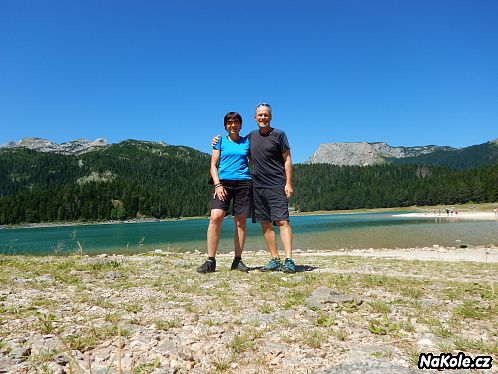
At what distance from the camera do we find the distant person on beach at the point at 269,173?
7.65 meters

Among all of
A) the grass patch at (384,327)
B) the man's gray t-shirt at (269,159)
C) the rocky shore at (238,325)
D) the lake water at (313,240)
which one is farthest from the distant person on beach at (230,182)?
the lake water at (313,240)

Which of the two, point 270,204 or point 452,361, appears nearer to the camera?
point 452,361

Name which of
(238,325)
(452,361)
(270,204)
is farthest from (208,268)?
(452,361)

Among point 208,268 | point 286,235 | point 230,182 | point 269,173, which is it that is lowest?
point 208,268

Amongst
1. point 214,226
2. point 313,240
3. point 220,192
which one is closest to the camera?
point 220,192

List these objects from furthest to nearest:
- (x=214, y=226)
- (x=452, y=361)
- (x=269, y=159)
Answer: (x=269, y=159) → (x=214, y=226) → (x=452, y=361)

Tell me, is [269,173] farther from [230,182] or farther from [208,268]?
[208,268]

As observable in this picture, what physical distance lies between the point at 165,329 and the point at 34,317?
5.63ft

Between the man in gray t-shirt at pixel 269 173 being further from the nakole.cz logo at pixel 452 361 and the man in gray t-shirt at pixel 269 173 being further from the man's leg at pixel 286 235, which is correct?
the nakole.cz logo at pixel 452 361

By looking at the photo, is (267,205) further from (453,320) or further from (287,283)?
(453,320)

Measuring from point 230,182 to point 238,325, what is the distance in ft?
13.2

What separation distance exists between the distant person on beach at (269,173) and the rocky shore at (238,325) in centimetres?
175

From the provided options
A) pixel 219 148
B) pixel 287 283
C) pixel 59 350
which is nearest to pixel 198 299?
pixel 287 283

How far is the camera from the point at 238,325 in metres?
3.88
